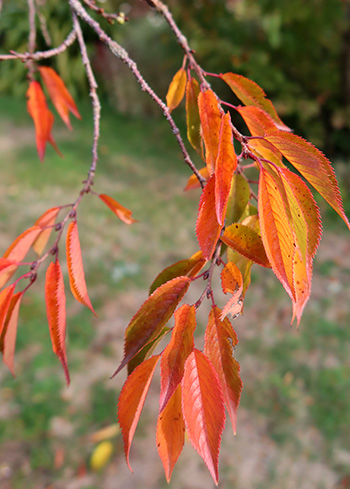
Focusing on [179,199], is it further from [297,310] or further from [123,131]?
[297,310]

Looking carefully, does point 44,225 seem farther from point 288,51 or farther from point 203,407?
point 288,51

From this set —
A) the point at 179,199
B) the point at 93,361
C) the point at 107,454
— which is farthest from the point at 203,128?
the point at 179,199

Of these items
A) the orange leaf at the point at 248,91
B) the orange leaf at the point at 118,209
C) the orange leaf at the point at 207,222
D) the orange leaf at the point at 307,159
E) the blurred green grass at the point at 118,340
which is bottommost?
the blurred green grass at the point at 118,340

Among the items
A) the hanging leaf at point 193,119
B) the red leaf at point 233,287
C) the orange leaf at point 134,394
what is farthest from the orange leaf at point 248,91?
the orange leaf at point 134,394

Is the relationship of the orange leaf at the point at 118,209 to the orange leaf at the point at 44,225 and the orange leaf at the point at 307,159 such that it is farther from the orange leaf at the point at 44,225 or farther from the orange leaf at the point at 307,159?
the orange leaf at the point at 307,159

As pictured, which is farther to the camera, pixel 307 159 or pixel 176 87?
pixel 176 87

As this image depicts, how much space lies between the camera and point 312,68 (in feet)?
13.1

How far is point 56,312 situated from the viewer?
0.51 metres

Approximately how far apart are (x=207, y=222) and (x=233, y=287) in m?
0.07

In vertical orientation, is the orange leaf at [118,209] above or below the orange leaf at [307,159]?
below

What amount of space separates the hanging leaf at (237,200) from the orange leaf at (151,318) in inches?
4.7

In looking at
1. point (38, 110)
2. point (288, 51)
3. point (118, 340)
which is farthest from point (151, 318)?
point (288, 51)

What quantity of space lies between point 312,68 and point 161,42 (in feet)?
5.96

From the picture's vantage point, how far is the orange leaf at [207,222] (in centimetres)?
42
